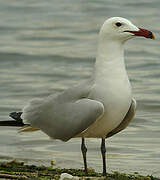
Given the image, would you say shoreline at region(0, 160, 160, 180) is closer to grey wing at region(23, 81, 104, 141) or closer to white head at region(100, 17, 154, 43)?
grey wing at region(23, 81, 104, 141)

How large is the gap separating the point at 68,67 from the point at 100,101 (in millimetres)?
8432

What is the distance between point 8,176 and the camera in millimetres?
6379

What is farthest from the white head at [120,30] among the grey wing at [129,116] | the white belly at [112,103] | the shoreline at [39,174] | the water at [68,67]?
the water at [68,67]

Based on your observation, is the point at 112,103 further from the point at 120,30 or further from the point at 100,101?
the point at 120,30

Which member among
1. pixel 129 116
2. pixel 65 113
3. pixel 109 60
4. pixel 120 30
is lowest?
pixel 129 116

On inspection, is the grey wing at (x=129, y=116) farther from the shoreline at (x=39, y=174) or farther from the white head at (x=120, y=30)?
the white head at (x=120, y=30)

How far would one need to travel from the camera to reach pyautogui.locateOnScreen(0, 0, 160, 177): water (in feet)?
29.8

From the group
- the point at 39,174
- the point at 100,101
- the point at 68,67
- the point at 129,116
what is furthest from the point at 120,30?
the point at 68,67

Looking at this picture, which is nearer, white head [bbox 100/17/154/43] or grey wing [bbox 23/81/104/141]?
grey wing [bbox 23/81/104/141]

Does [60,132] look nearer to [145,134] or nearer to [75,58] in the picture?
[145,134]

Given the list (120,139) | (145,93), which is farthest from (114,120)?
(145,93)

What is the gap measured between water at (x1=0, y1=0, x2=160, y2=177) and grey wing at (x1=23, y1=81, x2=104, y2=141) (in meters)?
1.32

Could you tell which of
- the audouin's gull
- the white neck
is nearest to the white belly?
the audouin's gull

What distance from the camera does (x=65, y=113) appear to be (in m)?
7.05
